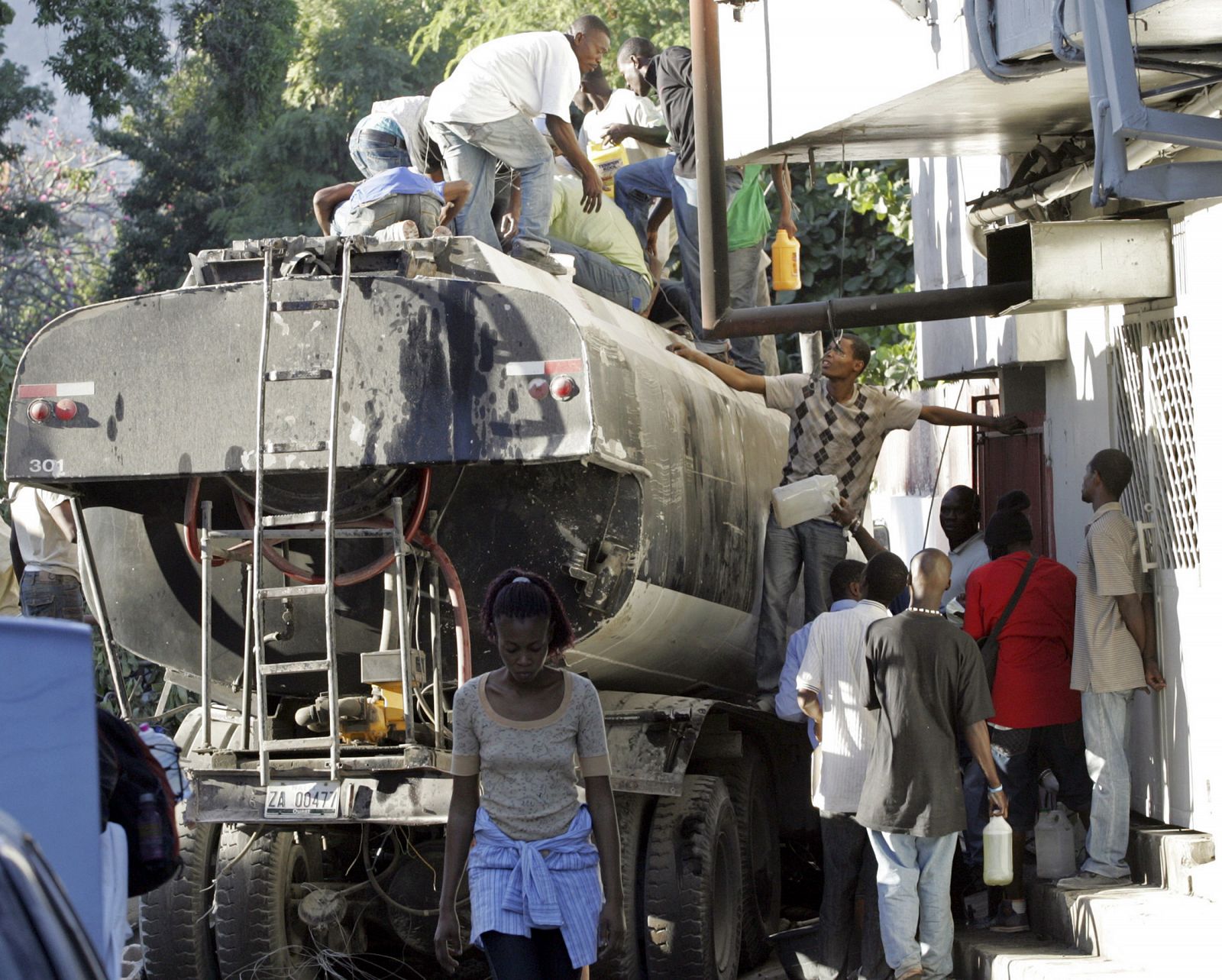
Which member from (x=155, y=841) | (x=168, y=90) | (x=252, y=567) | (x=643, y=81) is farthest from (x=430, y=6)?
(x=155, y=841)

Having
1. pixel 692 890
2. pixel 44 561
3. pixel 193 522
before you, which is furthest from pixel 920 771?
pixel 44 561

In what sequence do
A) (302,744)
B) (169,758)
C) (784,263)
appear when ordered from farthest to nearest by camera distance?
(784,263)
(302,744)
(169,758)

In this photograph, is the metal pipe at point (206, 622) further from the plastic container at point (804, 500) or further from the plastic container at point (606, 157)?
the plastic container at point (606, 157)

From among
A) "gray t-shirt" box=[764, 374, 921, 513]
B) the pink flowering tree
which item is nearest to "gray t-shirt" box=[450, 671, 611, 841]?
"gray t-shirt" box=[764, 374, 921, 513]

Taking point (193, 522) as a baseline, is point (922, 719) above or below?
below

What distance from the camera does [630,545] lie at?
7.12 meters

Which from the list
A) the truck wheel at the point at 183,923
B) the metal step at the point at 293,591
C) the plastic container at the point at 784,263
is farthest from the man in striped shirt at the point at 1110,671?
the truck wheel at the point at 183,923

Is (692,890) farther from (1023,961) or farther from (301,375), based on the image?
(301,375)

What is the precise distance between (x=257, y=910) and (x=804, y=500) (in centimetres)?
323

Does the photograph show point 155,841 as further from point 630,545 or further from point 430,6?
point 430,6

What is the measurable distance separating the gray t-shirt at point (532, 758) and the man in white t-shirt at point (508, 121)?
428cm

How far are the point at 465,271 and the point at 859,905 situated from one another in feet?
10.2

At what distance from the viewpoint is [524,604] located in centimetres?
516

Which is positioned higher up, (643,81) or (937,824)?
(643,81)
